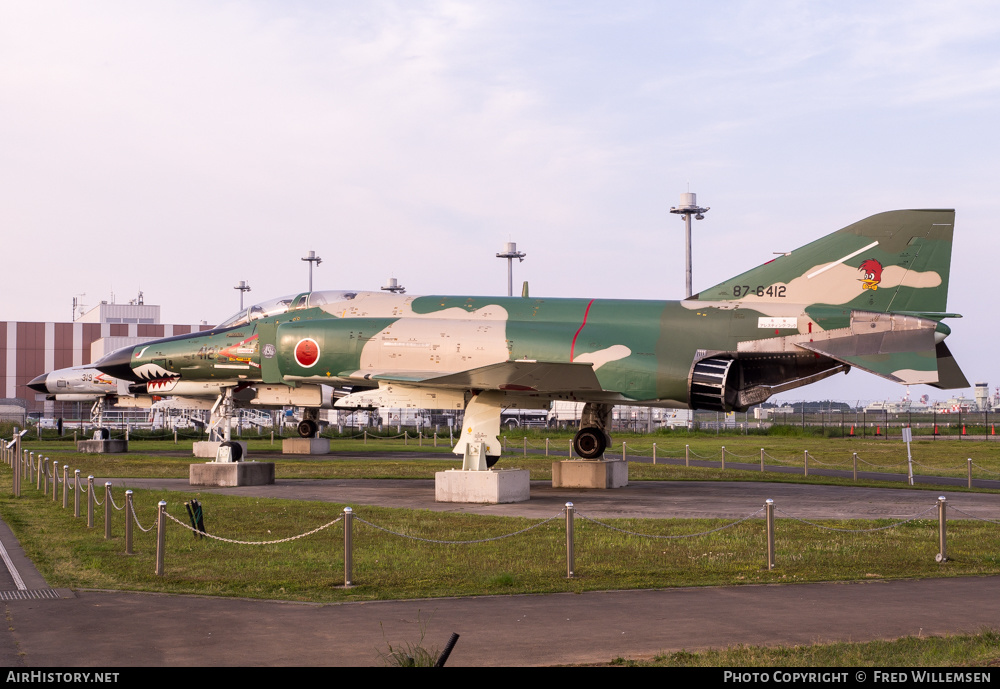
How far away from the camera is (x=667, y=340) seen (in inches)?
762

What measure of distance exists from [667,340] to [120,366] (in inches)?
657

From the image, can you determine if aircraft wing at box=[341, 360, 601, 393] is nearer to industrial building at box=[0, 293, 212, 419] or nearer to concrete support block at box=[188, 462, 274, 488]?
concrete support block at box=[188, 462, 274, 488]

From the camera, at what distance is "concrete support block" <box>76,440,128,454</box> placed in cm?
3541

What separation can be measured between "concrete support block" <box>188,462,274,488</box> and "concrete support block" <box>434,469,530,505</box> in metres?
5.37

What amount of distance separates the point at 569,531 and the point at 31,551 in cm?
705

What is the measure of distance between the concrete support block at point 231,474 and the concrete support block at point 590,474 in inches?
266

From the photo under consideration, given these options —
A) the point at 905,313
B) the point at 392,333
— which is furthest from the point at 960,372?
the point at 392,333

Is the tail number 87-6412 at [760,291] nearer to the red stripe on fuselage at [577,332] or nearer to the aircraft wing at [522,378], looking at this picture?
the red stripe on fuselage at [577,332]

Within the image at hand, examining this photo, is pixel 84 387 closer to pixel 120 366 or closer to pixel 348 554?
pixel 120 366

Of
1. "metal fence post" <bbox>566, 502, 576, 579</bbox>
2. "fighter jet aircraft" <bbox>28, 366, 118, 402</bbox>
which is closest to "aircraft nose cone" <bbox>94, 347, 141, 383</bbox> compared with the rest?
"fighter jet aircraft" <bbox>28, 366, 118, 402</bbox>

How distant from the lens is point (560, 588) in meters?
9.52

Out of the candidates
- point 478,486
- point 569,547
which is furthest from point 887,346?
point 569,547

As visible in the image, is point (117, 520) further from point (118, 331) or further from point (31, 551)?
point (118, 331)

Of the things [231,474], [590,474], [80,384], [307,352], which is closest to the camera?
[307,352]
